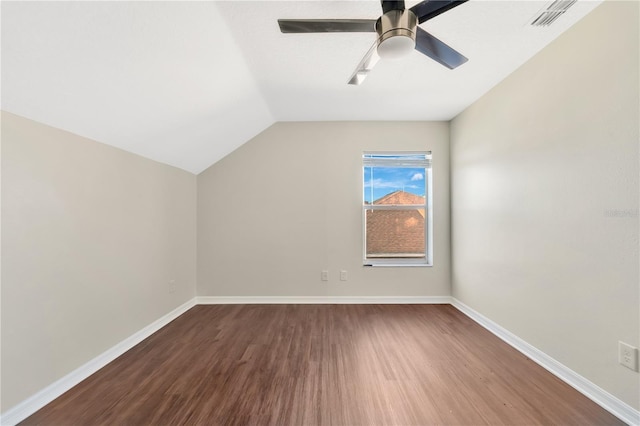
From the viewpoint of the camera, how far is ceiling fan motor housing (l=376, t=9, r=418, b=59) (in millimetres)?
1123

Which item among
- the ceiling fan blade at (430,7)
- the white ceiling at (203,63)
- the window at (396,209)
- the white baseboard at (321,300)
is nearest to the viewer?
the ceiling fan blade at (430,7)

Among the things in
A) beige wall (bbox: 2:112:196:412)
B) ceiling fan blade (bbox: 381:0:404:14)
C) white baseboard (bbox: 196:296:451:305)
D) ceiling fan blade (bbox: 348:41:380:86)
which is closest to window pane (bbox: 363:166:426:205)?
white baseboard (bbox: 196:296:451:305)

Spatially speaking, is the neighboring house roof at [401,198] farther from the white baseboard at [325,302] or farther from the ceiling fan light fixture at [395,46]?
the ceiling fan light fixture at [395,46]

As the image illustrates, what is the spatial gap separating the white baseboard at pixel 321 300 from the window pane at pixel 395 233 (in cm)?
55

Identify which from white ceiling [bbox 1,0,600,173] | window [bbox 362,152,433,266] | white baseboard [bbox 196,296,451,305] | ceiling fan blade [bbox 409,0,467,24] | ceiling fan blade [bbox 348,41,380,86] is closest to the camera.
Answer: ceiling fan blade [bbox 409,0,467,24]

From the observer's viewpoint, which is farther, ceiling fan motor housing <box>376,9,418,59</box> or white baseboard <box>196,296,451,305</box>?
white baseboard <box>196,296,451,305</box>

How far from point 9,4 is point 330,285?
3150 mm

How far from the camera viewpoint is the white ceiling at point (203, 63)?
3.92 feet

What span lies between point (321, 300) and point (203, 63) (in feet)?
9.03

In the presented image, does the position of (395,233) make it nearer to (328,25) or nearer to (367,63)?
(367,63)

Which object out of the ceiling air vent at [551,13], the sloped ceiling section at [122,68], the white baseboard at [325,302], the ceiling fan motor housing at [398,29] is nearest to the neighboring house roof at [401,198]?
the white baseboard at [325,302]

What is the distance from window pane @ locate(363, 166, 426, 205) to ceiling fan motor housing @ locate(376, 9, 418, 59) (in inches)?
83.8

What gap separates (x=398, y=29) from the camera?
3.69 feet

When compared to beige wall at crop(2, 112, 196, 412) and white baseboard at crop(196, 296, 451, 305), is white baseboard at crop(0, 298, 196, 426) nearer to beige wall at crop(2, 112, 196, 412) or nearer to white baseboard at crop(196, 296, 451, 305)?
beige wall at crop(2, 112, 196, 412)
